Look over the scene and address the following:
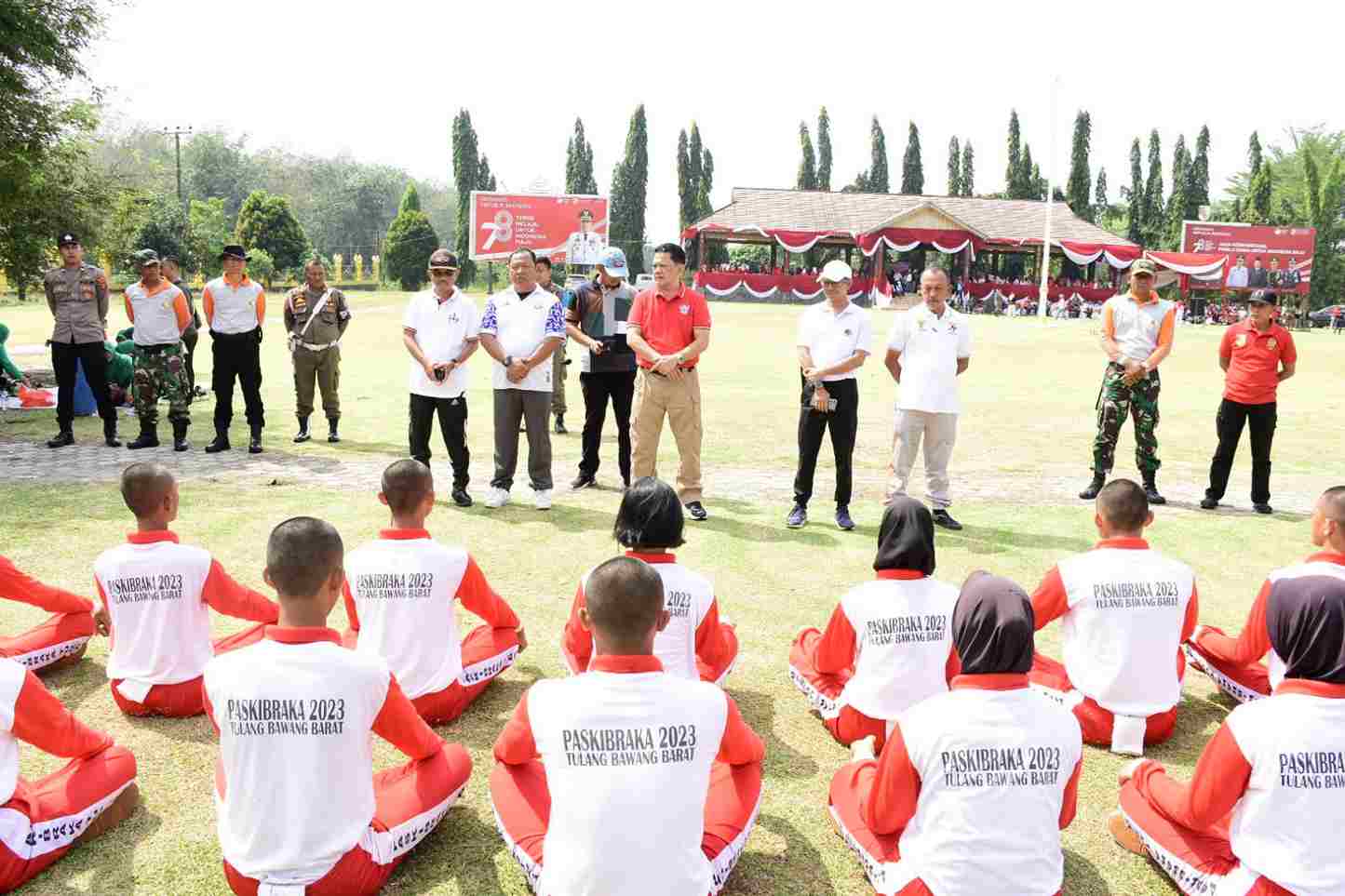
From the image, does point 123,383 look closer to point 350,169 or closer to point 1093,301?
point 1093,301

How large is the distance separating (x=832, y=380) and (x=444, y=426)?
319 cm

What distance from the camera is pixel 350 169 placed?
95.0 meters

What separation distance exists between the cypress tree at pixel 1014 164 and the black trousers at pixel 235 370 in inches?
2646

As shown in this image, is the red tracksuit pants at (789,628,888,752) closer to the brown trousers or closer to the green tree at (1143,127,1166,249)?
the brown trousers

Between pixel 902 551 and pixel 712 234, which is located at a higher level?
pixel 712 234

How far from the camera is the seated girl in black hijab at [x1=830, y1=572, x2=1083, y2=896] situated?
101 inches

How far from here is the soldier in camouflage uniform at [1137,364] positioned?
8531mm

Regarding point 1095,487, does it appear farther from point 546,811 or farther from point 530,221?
point 530,221

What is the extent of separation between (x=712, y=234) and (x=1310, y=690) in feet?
150

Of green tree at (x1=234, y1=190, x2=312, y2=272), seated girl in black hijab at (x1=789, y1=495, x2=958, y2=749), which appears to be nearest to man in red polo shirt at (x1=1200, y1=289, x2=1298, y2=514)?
seated girl in black hijab at (x1=789, y1=495, x2=958, y2=749)

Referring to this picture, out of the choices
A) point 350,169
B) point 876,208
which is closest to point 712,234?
point 876,208

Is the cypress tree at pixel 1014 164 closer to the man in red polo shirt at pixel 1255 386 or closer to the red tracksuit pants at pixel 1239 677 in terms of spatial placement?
the man in red polo shirt at pixel 1255 386

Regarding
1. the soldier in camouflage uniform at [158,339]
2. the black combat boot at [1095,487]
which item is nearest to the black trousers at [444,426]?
the soldier in camouflage uniform at [158,339]

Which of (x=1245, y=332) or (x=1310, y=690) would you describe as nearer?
(x=1310, y=690)
